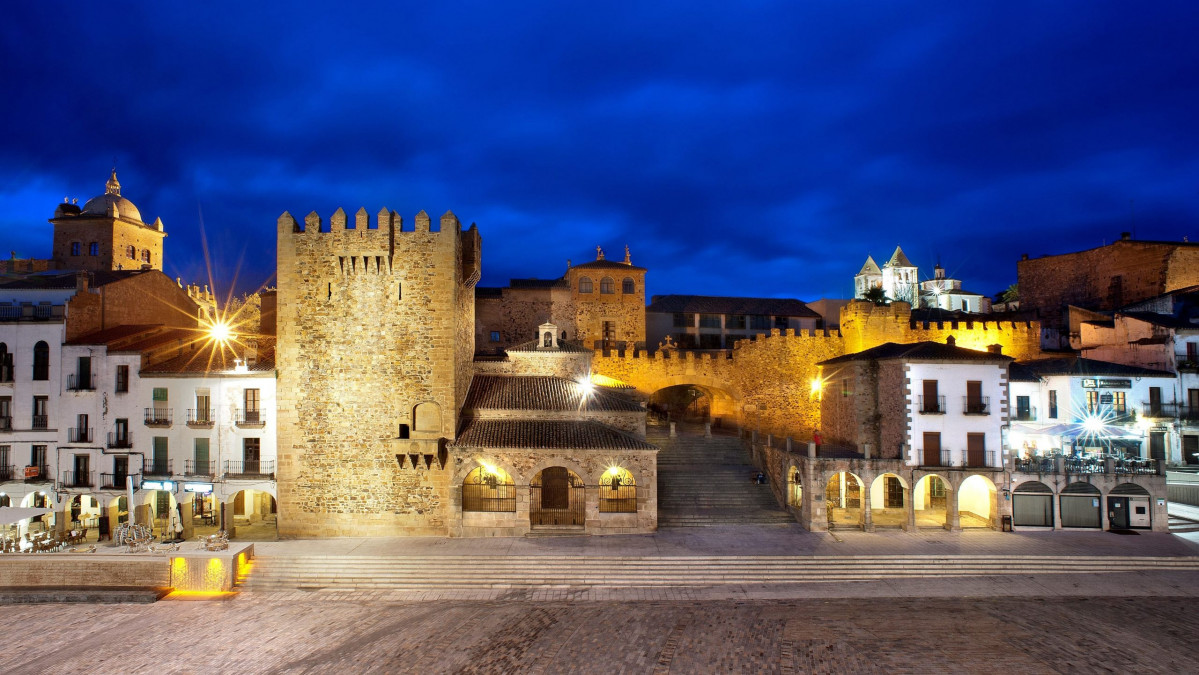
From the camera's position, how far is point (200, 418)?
73.9 ft

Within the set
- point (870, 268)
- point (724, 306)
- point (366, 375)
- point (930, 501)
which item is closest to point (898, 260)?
point (870, 268)

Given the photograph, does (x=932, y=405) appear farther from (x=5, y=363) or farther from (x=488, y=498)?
(x=5, y=363)

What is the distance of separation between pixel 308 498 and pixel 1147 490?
1159 inches

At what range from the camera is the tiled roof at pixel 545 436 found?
2162cm

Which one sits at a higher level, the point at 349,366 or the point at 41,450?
the point at 349,366

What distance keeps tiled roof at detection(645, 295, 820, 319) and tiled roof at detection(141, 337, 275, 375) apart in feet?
78.9

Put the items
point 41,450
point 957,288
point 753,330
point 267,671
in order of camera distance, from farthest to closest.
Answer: point 957,288, point 753,330, point 41,450, point 267,671

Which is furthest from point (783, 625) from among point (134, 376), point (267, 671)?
point (134, 376)

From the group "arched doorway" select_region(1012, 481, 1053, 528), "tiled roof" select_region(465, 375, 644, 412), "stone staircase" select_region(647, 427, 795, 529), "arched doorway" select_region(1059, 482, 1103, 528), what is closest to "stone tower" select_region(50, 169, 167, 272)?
"tiled roof" select_region(465, 375, 644, 412)

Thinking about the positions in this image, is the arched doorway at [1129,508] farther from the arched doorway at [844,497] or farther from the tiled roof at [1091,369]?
the arched doorway at [844,497]

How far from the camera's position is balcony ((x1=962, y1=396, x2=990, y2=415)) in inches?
899

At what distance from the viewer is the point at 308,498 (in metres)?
21.7

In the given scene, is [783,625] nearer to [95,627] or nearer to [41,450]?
[95,627]

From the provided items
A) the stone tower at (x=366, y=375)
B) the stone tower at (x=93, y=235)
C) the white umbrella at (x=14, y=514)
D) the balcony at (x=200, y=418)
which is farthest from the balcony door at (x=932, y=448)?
the stone tower at (x=93, y=235)
